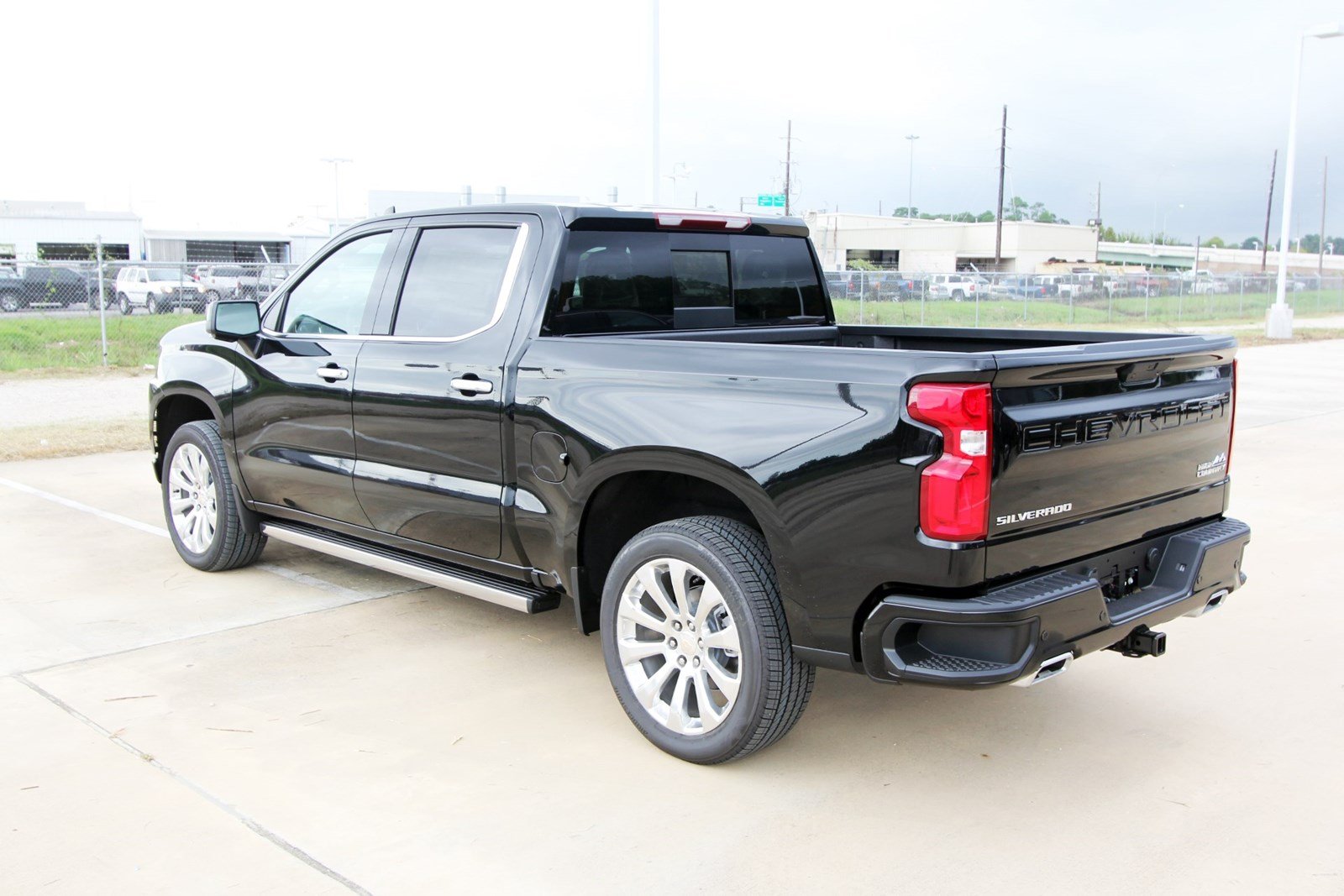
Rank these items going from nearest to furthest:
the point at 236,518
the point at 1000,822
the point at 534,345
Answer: the point at 1000,822, the point at 534,345, the point at 236,518

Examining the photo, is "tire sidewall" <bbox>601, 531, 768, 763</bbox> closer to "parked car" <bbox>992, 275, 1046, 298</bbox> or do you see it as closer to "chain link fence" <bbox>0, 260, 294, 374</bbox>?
"chain link fence" <bbox>0, 260, 294, 374</bbox>

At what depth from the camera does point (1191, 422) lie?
412 cm

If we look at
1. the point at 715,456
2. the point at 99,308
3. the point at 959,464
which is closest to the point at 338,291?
the point at 715,456

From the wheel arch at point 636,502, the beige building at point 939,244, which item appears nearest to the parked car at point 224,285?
the wheel arch at point 636,502

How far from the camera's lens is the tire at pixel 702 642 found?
12.4ft

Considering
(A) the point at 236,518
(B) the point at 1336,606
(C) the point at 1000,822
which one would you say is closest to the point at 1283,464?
(B) the point at 1336,606

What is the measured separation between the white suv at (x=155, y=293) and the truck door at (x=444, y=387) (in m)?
23.4

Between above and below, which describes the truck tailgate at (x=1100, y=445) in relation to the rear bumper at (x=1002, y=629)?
above

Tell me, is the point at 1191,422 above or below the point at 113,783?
above

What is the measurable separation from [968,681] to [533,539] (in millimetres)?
1864

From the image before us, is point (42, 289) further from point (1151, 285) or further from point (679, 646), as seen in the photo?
point (1151, 285)

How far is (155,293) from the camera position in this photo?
30891 millimetres

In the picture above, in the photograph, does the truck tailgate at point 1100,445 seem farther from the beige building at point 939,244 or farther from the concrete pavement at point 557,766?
the beige building at point 939,244

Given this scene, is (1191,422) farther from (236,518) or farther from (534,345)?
(236,518)
